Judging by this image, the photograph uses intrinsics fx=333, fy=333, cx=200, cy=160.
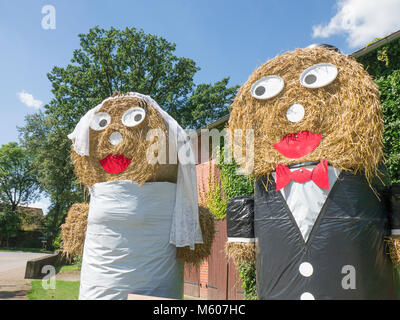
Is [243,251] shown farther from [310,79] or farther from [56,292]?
[56,292]

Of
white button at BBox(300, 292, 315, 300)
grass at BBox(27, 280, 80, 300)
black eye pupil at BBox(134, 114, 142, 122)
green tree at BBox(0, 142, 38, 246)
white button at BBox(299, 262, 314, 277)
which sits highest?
green tree at BBox(0, 142, 38, 246)

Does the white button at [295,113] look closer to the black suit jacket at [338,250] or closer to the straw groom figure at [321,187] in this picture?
the straw groom figure at [321,187]

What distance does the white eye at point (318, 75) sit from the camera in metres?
2.82

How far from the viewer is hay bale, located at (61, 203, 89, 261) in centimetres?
433

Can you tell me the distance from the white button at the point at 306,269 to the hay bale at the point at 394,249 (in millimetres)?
665

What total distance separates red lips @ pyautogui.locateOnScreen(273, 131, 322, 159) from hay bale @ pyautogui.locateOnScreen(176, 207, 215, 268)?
5.32ft

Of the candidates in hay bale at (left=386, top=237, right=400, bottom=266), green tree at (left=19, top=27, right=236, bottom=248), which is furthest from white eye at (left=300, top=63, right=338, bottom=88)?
green tree at (left=19, top=27, right=236, bottom=248)

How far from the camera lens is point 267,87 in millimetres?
3105

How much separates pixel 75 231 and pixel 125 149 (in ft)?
4.43

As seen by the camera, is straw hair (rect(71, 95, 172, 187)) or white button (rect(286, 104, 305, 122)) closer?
white button (rect(286, 104, 305, 122))

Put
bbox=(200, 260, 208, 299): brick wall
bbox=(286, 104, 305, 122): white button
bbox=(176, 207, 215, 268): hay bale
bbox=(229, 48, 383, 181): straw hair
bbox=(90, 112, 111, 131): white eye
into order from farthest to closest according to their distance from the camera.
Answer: bbox=(200, 260, 208, 299): brick wall → bbox=(90, 112, 111, 131): white eye → bbox=(176, 207, 215, 268): hay bale → bbox=(286, 104, 305, 122): white button → bbox=(229, 48, 383, 181): straw hair

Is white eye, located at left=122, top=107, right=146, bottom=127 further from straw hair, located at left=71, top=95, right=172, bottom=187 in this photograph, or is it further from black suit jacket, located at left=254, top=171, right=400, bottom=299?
black suit jacket, located at left=254, top=171, right=400, bottom=299

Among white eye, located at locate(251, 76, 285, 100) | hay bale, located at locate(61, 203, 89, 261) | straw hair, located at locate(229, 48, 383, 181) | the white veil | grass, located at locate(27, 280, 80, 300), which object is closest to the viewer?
straw hair, located at locate(229, 48, 383, 181)

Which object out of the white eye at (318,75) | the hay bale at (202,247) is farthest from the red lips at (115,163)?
the white eye at (318,75)
